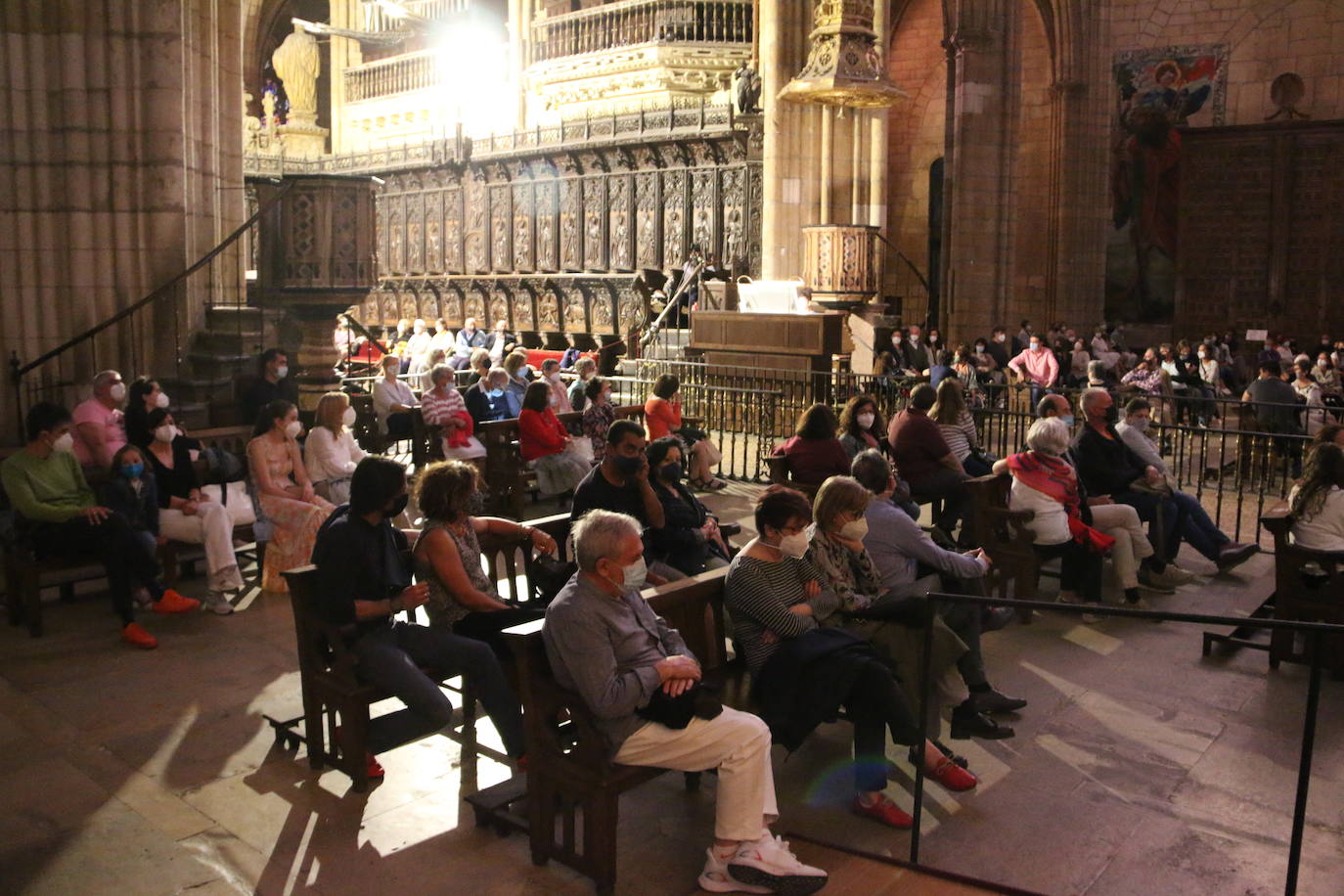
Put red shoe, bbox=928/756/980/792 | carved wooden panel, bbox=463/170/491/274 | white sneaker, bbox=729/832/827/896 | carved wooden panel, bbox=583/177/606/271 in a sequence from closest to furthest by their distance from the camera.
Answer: white sneaker, bbox=729/832/827/896 → red shoe, bbox=928/756/980/792 → carved wooden panel, bbox=583/177/606/271 → carved wooden panel, bbox=463/170/491/274

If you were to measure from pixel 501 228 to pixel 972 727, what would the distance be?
1973 centimetres

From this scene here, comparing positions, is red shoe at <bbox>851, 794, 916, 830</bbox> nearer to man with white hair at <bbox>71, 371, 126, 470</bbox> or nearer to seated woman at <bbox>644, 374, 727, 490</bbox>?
man with white hair at <bbox>71, 371, 126, 470</bbox>

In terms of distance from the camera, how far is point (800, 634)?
432 cm

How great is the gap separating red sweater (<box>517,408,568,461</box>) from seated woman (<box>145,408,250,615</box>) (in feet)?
8.49

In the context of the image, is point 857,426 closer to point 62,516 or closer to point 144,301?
point 62,516

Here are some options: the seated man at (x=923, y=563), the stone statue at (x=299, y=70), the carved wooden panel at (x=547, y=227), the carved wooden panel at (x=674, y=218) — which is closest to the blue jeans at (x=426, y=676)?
the seated man at (x=923, y=563)

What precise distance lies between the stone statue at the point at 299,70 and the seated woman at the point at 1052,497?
28600 millimetres

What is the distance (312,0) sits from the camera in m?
32.6

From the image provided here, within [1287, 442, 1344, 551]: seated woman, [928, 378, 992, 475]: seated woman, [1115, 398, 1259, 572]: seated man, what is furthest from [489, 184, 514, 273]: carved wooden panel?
[1287, 442, 1344, 551]: seated woman

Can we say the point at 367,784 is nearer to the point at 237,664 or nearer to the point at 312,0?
the point at 237,664

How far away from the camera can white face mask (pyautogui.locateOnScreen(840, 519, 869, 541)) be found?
4746 mm

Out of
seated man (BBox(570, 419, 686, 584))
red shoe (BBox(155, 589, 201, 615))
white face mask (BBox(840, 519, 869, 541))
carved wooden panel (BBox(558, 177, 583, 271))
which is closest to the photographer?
white face mask (BBox(840, 519, 869, 541))

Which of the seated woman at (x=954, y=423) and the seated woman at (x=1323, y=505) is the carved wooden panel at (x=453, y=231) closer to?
the seated woman at (x=954, y=423)

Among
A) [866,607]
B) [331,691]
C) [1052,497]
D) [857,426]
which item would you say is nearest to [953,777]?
[866,607]
